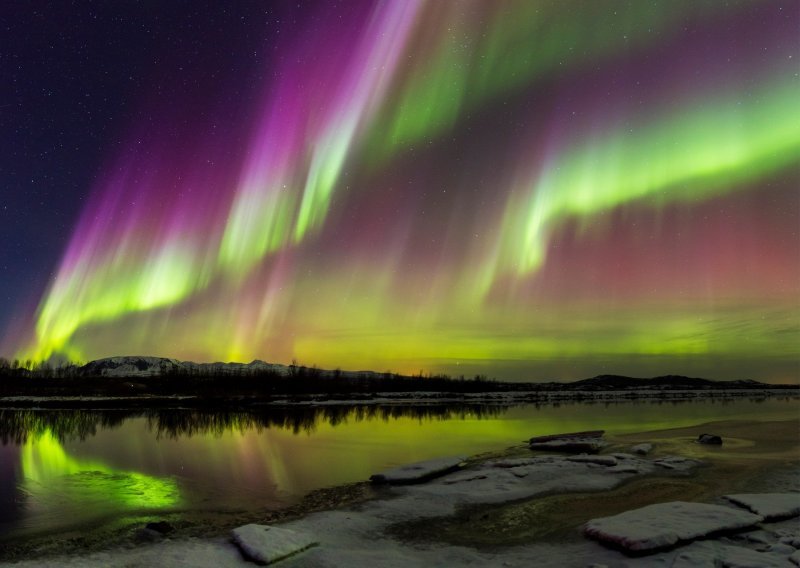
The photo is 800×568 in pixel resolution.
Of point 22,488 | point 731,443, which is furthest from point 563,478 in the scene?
point 22,488

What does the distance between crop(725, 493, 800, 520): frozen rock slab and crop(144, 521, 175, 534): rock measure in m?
14.3

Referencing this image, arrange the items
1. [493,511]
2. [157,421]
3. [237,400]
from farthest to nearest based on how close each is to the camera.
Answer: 1. [237,400]
2. [157,421]
3. [493,511]

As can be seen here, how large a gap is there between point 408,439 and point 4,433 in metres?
27.3

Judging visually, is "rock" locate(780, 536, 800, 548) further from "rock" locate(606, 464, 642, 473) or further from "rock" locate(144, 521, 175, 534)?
"rock" locate(144, 521, 175, 534)

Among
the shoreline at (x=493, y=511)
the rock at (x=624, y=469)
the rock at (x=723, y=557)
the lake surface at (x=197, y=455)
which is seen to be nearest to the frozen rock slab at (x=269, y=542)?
A: the shoreline at (x=493, y=511)

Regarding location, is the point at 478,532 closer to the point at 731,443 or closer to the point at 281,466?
the point at 281,466

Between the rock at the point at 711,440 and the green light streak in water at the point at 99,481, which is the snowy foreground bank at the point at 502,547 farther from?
the rock at the point at 711,440

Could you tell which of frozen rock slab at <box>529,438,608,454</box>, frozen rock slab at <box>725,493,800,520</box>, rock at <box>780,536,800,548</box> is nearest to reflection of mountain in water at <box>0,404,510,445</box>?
frozen rock slab at <box>529,438,608,454</box>

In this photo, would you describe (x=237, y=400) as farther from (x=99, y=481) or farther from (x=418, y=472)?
(x=418, y=472)

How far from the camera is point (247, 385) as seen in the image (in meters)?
134

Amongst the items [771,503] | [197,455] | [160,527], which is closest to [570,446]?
[771,503]

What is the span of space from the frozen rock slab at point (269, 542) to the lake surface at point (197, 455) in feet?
13.6

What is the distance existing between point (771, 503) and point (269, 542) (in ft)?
41.7

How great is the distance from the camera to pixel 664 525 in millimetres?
11953
